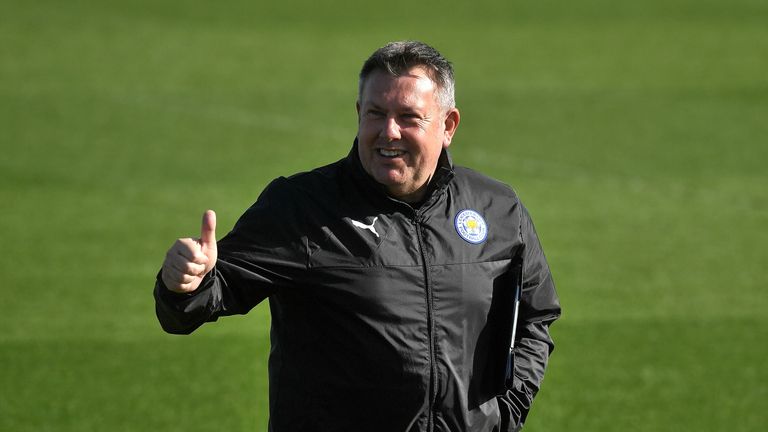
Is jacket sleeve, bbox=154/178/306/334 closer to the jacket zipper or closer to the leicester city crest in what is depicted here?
the jacket zipper

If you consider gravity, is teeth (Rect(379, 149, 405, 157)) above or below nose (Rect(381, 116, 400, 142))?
below

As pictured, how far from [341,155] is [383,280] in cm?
1227

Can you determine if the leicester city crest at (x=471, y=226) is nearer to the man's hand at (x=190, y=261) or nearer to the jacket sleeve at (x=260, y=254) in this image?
the jacket sleeve at (x=260, y=254)

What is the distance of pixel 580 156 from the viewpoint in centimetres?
1744

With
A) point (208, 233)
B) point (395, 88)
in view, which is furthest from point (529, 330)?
point (208, 233)

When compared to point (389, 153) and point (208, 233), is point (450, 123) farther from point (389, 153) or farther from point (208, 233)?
point (208, 233)

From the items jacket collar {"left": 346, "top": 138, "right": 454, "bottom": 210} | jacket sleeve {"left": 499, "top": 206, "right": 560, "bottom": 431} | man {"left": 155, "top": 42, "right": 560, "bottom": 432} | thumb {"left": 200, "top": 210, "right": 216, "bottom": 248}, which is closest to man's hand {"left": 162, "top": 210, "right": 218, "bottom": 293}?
thumb {"left": 200, "top": 210, "right": 216, "bottom": 248}

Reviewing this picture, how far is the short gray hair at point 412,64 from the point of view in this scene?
4602mm

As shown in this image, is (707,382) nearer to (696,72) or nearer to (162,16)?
(696,72)

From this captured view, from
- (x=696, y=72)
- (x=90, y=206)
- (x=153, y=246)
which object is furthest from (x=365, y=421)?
(x=696, y=72)

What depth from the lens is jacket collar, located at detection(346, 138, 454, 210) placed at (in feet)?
15.2

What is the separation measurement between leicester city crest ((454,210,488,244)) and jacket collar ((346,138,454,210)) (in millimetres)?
110

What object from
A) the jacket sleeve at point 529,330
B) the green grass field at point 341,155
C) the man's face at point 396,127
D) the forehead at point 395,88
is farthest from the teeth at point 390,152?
the green grass field at point 341,155

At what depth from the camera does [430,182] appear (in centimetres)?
473
